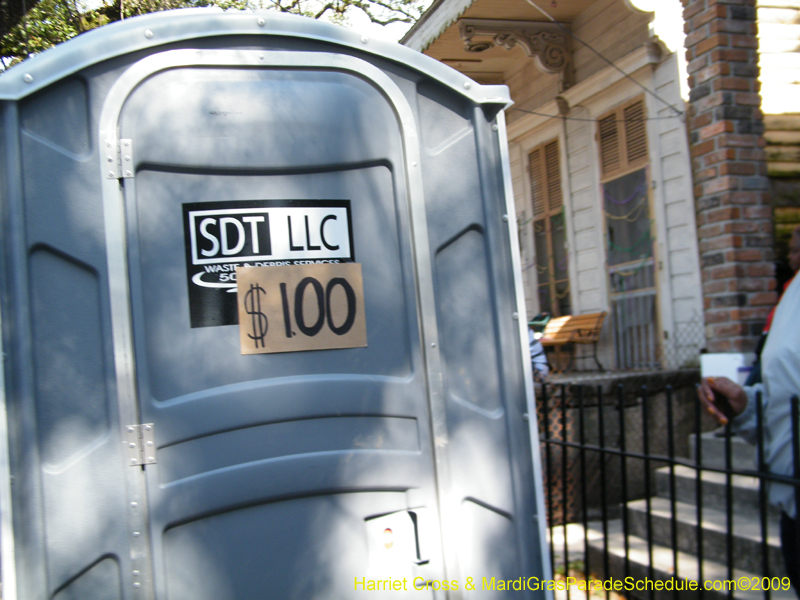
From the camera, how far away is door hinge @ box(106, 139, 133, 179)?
6.47 ft

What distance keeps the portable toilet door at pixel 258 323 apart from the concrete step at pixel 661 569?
2019mm

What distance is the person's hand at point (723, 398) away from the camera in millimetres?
2514

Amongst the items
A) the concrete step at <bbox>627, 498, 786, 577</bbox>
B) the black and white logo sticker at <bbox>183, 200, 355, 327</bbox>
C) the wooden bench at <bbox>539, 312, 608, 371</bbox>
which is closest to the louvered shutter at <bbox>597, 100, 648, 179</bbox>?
the wooden bench at <bbox>539, 312, 608, 371</bbox>

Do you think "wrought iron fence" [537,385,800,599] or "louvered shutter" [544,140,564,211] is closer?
"wrought iron fence" [537,385,800,599]

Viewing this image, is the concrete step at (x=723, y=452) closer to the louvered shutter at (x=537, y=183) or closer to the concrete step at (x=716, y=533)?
the concrete step at (x=716, y=533)

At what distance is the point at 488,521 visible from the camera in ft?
7.22

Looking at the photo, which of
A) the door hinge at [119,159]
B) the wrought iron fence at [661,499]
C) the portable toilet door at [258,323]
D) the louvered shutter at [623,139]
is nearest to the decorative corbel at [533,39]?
the louvered shutter at [623,139]

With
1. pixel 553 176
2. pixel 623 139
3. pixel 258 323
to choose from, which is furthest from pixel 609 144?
pixel 258 323

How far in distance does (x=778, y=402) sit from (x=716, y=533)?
206 centimetres

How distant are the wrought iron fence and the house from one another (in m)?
1.01

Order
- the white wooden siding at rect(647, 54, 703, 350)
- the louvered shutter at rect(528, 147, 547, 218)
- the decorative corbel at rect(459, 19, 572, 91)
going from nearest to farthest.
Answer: the white wooden siding at rect(647, 54, 703, 350)
the decorative corbel at rect(459, 19, 572, 91)
the louvered shutter at rect(528, 147, 547, 218)

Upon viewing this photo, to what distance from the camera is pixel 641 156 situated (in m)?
7.16

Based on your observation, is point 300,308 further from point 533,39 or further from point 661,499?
point 533,39

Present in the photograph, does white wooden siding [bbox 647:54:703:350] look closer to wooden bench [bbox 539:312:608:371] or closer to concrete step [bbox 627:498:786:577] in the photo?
wooden bench [bbox 539:312:608:371]
